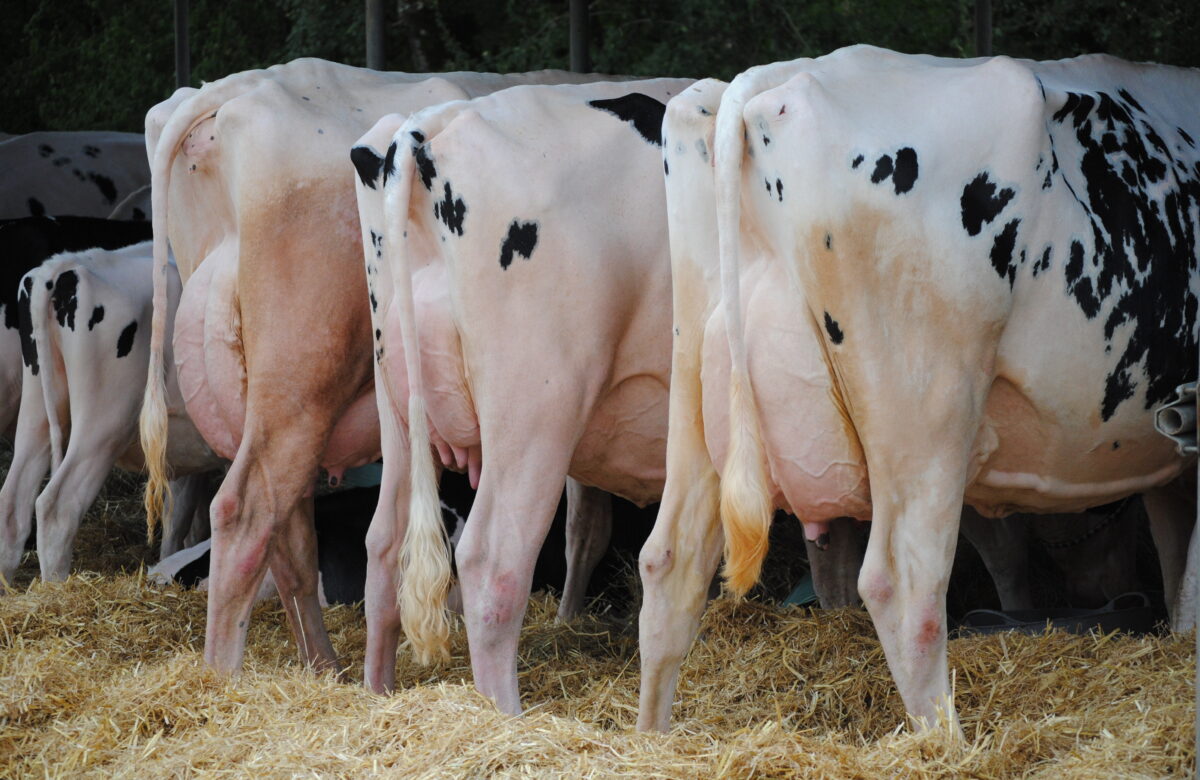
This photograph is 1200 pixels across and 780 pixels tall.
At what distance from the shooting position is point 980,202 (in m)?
4.04

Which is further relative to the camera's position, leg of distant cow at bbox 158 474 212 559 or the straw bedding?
leg of distant cow at bbox 158 474 212 559

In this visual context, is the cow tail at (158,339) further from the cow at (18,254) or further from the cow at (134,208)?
the cow at (134,208)

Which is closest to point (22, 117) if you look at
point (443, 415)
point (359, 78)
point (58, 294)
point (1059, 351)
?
point (58, 294)

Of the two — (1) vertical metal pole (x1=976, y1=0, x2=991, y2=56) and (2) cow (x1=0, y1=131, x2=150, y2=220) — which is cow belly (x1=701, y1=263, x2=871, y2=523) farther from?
(2) cow (x1=0, y1=131, x2=150, y2=220)

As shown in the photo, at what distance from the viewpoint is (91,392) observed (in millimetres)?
6668

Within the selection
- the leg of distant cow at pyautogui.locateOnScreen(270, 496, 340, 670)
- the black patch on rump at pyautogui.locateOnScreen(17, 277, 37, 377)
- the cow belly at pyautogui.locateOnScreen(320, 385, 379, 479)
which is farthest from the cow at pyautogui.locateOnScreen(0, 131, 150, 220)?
the cow belly at pyautogui.locateOnScreen(320, 385, 379, 479)

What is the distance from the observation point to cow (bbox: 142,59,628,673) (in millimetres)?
5230

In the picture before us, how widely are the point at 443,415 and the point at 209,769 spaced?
1.48 metres

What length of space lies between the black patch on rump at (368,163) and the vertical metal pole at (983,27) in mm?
4270

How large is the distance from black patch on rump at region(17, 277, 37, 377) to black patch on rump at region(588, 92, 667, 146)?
3264 millimetres

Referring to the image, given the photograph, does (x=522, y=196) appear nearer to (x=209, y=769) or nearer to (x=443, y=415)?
(x=443, y=415)

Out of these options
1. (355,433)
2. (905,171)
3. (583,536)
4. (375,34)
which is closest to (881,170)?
(905,171)

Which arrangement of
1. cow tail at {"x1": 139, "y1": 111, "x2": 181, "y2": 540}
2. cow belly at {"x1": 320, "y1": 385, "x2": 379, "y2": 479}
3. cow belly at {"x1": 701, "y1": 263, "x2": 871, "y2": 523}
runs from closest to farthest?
1. cow belly at {"x1": 701, "y1": 263, "x2": 871, "y2": 523}
2. cow tail at {"x1": 139, "y1": 111, "x2": 181, "y2": 540}
3. cow belly at {"x1": 320, "y1": 385, "x2": 379, "y2": 479}

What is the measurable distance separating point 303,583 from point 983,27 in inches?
195
